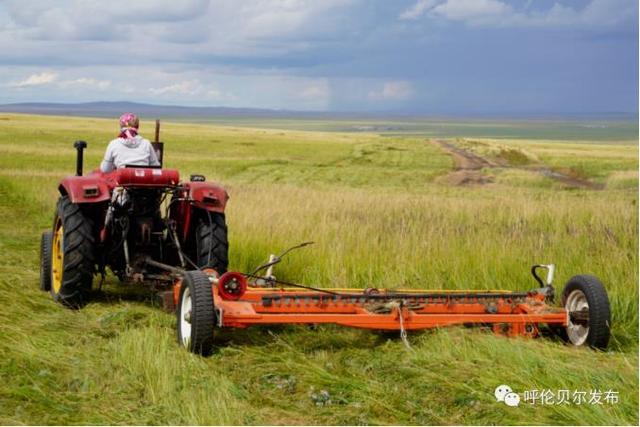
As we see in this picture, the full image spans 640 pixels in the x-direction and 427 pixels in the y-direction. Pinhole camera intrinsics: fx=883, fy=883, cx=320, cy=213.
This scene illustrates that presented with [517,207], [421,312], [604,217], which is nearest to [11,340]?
[421,312]

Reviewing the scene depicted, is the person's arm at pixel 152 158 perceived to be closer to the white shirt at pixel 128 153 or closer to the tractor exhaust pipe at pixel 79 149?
the white shirt at pixel 128 153

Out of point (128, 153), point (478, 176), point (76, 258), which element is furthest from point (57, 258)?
point (478, 176)

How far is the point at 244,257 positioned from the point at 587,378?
4958mm

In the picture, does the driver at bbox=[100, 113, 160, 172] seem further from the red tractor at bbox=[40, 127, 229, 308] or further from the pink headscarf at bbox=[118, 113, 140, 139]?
the red tractor at bbox=[40, 127, 229, 308]

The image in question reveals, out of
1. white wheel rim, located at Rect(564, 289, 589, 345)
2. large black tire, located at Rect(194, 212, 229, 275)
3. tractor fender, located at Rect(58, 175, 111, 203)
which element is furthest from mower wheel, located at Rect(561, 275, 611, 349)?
tractor fender, located at Rect(58, 175, 111, 203)

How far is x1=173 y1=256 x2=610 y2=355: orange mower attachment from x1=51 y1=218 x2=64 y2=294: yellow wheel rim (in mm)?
1766

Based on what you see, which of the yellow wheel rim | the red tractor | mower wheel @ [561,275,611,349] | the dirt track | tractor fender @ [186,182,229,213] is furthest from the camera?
the dirt track

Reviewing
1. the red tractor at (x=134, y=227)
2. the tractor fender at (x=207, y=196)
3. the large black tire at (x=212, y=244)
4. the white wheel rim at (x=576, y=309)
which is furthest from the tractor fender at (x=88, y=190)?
the white wheel rim at (x=576, y=309)

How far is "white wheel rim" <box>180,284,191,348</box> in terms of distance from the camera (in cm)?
594

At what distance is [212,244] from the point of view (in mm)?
7562

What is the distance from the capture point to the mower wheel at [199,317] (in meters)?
5.68

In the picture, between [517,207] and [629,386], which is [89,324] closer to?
[629,386]

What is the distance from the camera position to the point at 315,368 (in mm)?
5438

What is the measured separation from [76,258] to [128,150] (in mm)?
1026
